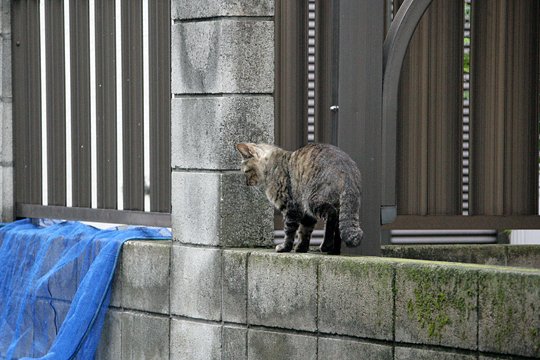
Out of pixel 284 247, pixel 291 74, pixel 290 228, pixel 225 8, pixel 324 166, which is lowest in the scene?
pixel 284 247

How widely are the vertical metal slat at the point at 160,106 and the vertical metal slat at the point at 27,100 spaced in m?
2.04

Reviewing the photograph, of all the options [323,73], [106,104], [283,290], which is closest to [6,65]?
[106,104]

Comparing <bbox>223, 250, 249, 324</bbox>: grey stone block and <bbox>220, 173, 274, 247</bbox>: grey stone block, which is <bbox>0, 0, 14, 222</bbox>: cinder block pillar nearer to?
<bbox>220, 173, 274, 247</bbox>: grey stone block

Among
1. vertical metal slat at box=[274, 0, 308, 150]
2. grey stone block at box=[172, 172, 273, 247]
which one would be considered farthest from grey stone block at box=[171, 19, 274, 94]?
grey stone block at box=[172, 172, 273, 247]

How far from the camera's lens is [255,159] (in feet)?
29.8

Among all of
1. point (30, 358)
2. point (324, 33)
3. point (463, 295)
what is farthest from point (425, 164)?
point (30, 358)

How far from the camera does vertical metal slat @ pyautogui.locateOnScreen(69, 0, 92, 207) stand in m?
11.5

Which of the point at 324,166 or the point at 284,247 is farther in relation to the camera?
the point at 284,247

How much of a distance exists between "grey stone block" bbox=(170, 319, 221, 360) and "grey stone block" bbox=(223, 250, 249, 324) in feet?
0.65

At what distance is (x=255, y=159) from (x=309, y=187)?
60cm

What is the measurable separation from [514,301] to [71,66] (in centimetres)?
608

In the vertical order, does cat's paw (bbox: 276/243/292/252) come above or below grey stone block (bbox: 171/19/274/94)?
below

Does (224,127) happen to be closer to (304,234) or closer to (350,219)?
(304,234)

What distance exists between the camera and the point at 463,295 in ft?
23.6
